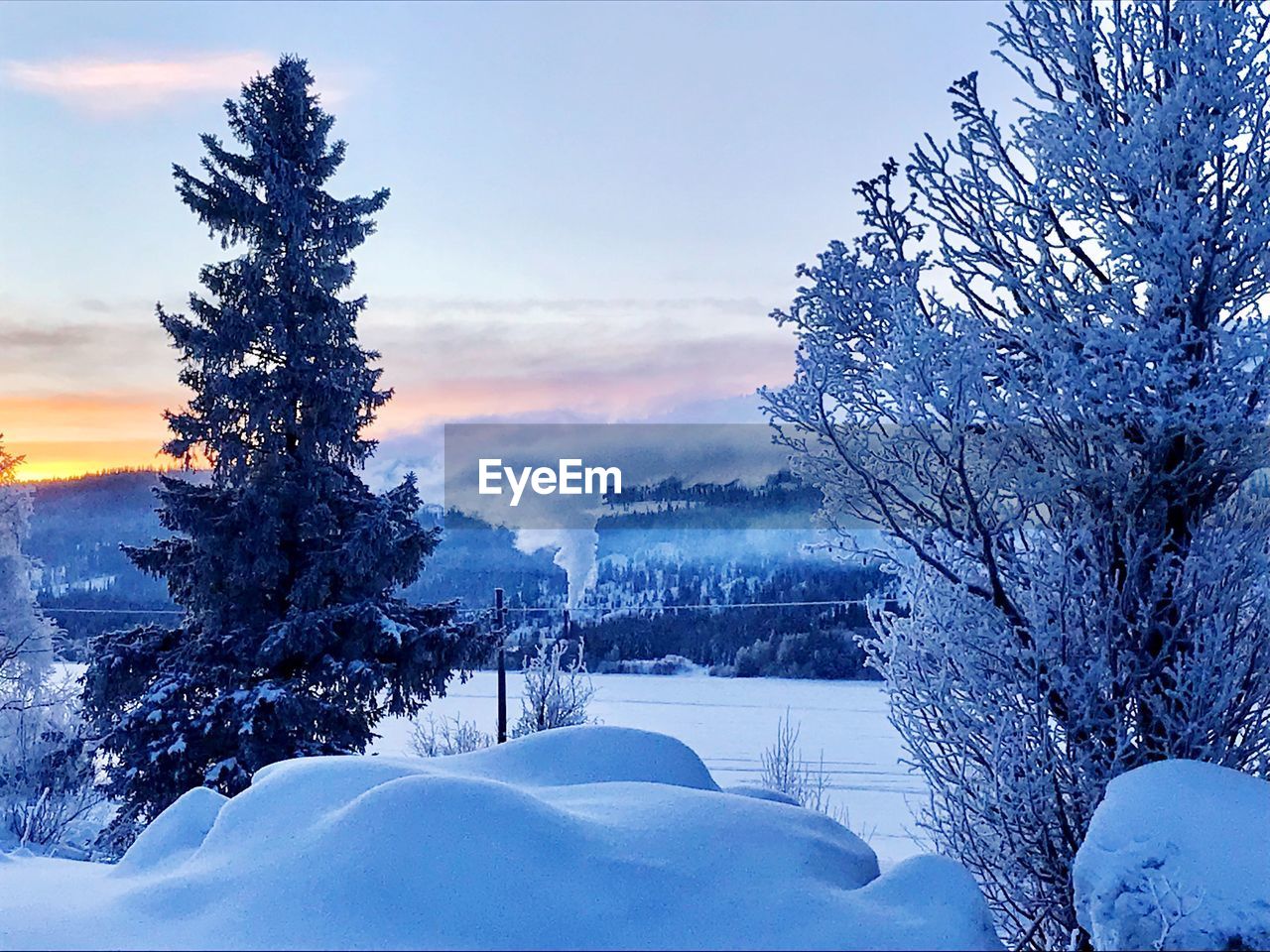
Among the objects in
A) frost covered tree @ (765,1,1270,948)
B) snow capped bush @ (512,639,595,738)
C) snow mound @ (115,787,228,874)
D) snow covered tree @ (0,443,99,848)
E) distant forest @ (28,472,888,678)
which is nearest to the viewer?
snow mound @ (115,787,228,874)

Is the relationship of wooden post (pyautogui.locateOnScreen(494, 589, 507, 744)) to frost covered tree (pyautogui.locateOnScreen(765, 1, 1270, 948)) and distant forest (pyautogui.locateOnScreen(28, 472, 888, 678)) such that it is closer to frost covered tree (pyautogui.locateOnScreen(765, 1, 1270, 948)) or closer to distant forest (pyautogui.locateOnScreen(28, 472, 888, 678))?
frost covered tree (pyautogui.locateOnScreen(765, 1, 1270, 948))

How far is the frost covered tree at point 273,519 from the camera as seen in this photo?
11.3 m

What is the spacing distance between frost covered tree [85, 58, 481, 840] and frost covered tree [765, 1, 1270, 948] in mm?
7535

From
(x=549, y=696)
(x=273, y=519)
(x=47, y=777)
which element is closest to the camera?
(x=273, y=519)

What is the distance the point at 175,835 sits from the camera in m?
3.87

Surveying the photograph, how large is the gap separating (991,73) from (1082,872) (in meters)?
4.08

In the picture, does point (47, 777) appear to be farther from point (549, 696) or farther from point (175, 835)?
point (175, 835)

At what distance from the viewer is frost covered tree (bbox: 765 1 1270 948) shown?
4.84 m

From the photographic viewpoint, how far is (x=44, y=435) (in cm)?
1722

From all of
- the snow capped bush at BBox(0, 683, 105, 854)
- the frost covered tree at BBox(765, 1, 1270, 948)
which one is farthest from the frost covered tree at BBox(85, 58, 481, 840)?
the frost covered tree at BBox(765, 1, 1270, 948)

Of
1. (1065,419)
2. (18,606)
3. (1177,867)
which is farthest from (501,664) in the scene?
(1177,867)

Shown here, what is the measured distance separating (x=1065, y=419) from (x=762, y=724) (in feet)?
57.2

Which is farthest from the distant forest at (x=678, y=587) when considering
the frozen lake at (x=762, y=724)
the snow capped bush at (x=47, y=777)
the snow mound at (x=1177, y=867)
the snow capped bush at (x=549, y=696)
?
the snow mound at (x=1177, y=867)

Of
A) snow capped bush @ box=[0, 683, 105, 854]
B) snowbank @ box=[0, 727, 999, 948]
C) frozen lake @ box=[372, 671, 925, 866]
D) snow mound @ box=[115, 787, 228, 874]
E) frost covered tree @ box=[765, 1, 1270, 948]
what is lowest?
frozen lake @ box=[372, 671, 925, 866]
